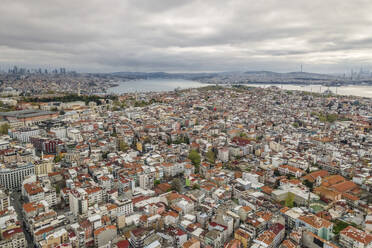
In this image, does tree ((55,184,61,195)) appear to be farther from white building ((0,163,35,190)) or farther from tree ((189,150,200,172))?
tree ((189,150,200,172))

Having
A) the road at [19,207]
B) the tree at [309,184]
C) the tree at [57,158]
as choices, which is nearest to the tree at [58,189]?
the road at [19,207]

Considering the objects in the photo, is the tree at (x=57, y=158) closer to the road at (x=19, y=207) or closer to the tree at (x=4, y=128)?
the road at (x=19, y=207)

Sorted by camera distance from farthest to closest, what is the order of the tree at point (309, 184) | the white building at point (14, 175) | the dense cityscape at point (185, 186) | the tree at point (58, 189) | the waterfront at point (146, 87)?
the waterfront at point (146, 87), the tree at point (309, 184), the white building at point (14, 175), the tree at point (58, 189), the dense cityscape at point (185, 186)

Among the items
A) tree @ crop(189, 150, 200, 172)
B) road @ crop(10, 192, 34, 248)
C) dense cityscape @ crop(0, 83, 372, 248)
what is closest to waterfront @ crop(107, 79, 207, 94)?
dense cityscape @ crop(0, 83, 372, 248)

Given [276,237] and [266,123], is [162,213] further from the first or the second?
[266,123]

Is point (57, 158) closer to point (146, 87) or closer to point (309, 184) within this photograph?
point (309, 184)

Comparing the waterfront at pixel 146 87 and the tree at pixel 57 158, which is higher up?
the waterfront at pixel 146 87

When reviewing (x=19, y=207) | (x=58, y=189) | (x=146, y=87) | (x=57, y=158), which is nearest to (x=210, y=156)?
(x=58, y=189)

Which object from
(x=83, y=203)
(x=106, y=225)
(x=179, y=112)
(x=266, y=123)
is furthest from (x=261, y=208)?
(x=179, y=112)
